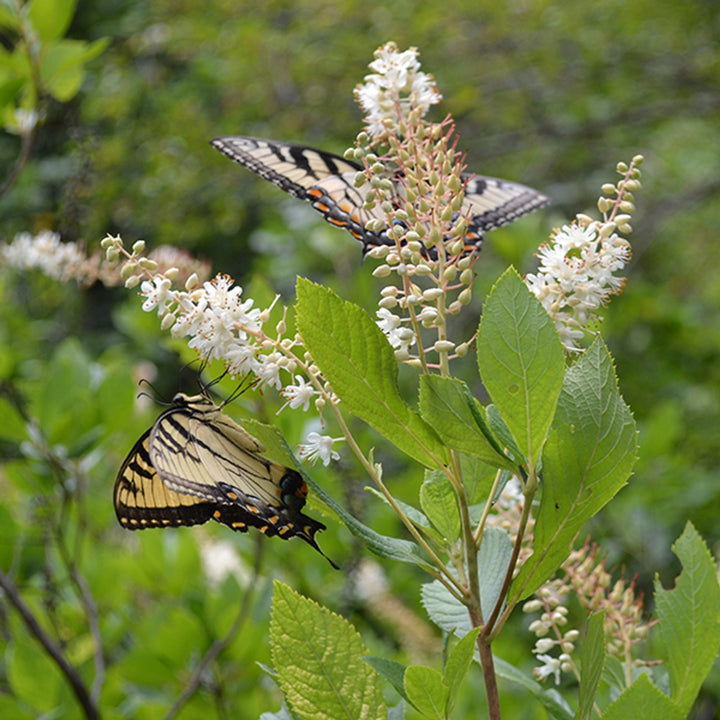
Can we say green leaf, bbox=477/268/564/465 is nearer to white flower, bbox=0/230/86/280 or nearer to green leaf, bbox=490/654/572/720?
green leaf, bbox=490/654/572/720

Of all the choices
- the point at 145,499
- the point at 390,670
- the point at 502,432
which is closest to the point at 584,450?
the point at 502,432

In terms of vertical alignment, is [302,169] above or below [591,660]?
above

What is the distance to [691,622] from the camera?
956mm

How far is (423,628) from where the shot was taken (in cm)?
291

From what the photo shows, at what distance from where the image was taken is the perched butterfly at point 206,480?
1132mm

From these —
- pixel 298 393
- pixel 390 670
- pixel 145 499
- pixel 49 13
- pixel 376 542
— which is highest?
pixel 49 13

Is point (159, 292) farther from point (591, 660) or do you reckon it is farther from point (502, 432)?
point (591, 660)

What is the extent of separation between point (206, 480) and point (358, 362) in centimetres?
51

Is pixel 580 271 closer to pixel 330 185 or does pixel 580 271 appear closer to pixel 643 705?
pixel 643 705

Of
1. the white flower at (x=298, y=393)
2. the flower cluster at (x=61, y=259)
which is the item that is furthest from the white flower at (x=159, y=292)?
the flower cluster at (x=61, y=259)

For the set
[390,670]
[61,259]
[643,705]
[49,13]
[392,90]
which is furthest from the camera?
[61,259]

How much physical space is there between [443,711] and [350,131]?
499 cm

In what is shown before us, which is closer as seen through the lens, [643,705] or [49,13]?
[643,705]

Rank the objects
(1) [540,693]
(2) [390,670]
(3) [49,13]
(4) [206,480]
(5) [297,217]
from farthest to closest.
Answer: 1. (5) [297,217]
2. (3) [49,13]
3. (4) [206,480]
4. (1) [540,693]
5. (2) [390,670]
